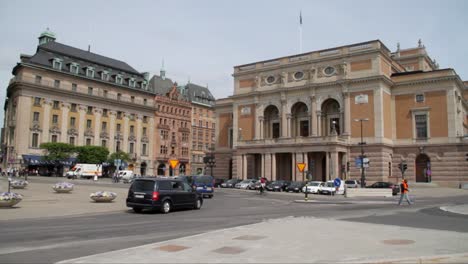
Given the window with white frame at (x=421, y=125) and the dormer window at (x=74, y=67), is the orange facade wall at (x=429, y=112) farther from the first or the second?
the dormer window at (x=74, y=67)

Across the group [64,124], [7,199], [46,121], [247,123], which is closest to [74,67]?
[64,124]

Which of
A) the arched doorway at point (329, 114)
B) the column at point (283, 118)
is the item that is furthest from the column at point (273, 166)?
the arched doorway at point (329, 114)

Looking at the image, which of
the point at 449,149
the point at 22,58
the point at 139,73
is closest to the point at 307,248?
the point at 449,149

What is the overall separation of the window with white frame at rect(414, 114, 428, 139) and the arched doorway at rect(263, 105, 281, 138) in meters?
21.4

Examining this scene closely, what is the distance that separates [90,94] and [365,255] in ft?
266

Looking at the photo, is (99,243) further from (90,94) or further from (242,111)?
(90,94)

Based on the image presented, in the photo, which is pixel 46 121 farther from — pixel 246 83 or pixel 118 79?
pixel 246 83

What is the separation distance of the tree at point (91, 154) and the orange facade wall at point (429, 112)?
175 ft

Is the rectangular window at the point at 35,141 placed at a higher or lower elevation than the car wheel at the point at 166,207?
higher

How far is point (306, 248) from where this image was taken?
9555 millimetres

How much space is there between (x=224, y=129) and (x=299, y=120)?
17304 millimetres

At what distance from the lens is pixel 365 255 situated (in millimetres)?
8555

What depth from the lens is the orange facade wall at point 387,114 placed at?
2290 inches

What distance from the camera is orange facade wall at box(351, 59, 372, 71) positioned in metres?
58.3
